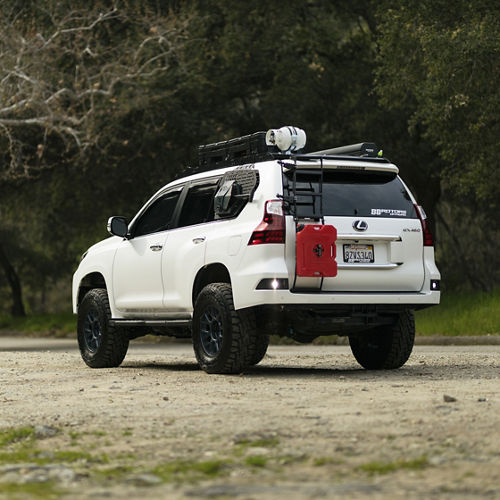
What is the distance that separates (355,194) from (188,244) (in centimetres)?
185

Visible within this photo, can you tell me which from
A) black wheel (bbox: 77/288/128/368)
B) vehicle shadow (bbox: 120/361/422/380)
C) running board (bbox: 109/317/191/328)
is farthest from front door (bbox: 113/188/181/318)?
vehicle shadow (bbox: 120/361/422/380)

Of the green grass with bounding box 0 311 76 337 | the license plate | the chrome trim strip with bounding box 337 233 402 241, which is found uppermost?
the chrome trim strip with bounding box 337 233 402 241

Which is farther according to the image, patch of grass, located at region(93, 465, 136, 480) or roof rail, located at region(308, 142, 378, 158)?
roof rail, located at region(308, 142, 378, 158)

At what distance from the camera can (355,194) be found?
11.6 metres

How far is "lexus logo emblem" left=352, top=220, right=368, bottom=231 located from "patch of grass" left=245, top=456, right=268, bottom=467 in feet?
16.4

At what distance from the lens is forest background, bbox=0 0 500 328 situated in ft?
78.3

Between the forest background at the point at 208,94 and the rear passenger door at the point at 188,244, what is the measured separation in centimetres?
1064

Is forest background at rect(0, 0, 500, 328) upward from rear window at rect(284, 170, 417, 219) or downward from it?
upward

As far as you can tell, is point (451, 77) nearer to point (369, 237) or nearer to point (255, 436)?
point (369, 237)

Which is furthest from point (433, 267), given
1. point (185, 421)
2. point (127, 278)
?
point (185, 421)

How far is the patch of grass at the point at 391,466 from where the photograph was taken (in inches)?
241

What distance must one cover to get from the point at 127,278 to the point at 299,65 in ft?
53.1

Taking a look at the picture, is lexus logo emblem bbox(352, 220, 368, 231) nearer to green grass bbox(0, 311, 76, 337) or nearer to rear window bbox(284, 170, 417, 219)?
rear window bbox(284, 170, 417, 219)

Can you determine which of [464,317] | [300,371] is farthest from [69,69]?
[300,371]
